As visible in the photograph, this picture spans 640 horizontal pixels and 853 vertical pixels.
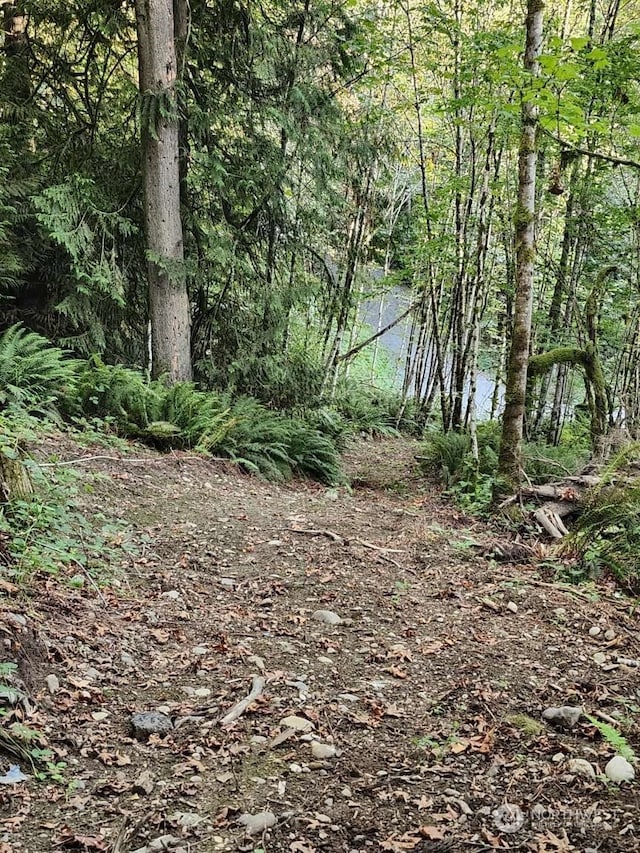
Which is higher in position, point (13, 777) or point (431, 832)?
point (13, 777)

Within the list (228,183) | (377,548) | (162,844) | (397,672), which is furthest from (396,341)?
(162,844)

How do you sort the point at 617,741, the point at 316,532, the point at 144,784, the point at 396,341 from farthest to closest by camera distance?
the point at 396,341 < the point at 316,532 < the point at 617,741 < the point at 144,784

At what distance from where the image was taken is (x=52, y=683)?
271cm

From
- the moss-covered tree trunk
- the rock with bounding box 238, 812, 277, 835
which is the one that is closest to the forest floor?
the rock with bounding box 238, 812, 277, 835

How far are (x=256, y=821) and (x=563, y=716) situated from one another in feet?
5.01

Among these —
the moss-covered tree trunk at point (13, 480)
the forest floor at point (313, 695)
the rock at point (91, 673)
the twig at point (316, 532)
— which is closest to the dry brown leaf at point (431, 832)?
the forest floor at point (313, 695)

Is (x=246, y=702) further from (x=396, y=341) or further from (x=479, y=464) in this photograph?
(x=396, y=341)

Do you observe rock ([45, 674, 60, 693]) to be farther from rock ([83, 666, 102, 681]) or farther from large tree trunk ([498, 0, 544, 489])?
large tree trunk ([498, 0, 544, 489])

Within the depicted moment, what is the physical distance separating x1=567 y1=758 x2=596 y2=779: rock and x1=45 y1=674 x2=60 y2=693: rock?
2.22 m

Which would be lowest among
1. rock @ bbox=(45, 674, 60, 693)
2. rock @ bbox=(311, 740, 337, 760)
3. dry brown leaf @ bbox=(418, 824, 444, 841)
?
rock @ bbox=(311, 740, 337, 760)

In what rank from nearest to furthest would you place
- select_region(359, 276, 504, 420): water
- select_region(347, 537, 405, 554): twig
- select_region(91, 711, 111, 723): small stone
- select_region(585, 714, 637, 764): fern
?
select_region(585, 714, 637, 764): fern, select_region(91, 711, 111, 723): small stone, select_region(347, 537, 405, 554): twig, select_region(359, 276, 504, 420): water

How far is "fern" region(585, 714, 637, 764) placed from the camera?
2512mm

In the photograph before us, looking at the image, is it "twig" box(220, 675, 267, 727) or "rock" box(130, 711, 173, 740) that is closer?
"rock" box(130, 711, 173, 740)

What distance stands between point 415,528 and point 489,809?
12.3ft
